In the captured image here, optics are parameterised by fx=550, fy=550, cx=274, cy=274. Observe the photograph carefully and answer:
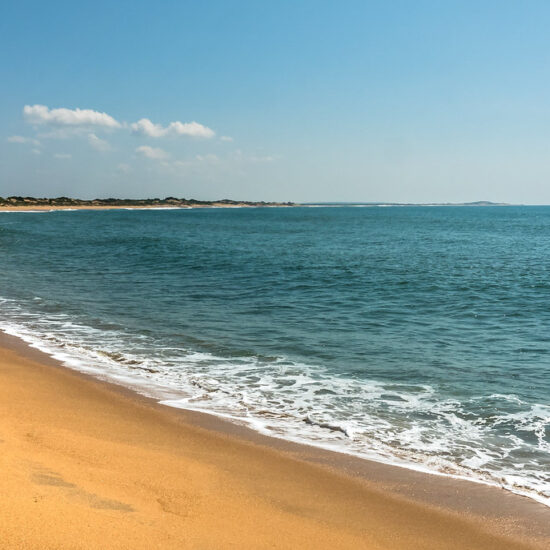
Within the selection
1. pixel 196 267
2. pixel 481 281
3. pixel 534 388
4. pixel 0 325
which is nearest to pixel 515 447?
pixel 534 388

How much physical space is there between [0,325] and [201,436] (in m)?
10.5

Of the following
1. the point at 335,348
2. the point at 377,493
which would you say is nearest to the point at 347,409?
the point at 377,493

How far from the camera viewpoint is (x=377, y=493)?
659 cm

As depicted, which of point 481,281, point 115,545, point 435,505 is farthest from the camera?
point 481,281

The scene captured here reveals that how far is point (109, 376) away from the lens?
11305mm

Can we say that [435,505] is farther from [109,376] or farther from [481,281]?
[481,281]

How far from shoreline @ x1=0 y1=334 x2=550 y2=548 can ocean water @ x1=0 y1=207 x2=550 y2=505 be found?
393 mm

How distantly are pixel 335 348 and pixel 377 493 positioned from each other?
7.69 metres

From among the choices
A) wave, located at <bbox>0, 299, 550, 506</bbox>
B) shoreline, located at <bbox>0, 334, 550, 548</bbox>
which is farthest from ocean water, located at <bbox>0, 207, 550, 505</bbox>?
shoreline, located at <bbox>0, 334, 550, 548</bbox>

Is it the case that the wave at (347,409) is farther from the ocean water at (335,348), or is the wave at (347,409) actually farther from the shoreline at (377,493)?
the shoreline at (377,493)

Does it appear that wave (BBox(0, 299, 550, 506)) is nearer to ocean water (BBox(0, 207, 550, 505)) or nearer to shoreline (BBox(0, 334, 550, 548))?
ocean water (BBox(0, 207, 550, 505))

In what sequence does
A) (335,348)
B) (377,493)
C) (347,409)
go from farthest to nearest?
1. (335,348)
2. (347,409)
3. (377,493)

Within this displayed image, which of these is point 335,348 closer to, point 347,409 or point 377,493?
point 347,409

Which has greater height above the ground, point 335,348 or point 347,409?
point 335,348
